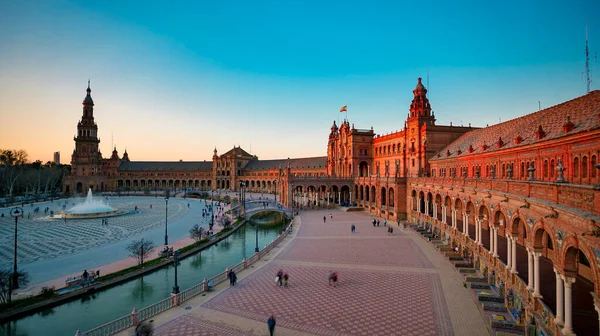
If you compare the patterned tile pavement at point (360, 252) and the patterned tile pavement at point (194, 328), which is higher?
the patterned tile pavement at point (360, 252)

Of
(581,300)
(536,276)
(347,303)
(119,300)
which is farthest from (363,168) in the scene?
(536,276)

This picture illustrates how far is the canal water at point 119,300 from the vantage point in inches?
712

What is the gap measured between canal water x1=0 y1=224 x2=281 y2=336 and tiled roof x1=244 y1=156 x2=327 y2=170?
66170 millimetres

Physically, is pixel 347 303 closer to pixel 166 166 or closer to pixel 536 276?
pixel 536 276

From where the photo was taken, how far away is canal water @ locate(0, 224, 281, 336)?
59.4ft

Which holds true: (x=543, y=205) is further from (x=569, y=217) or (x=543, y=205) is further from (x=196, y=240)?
(x=196, y=240)

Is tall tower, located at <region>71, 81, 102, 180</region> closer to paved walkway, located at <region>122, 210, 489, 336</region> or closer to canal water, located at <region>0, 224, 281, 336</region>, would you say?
canal water, located at <region>0, 224, 281, 336</region>

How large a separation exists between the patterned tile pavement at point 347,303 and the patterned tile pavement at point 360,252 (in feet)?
10.3

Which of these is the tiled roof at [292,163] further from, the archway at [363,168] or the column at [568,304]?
the column at [568,304]

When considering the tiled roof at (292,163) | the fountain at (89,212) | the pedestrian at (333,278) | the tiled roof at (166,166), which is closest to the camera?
the pedestrian at (333,278)

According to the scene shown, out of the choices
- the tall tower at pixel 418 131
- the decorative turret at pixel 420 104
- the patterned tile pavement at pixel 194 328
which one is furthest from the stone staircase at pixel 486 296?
the decorative turret at pixel 420 104

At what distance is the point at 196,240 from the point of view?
37438 millimetres

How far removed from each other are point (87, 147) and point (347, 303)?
127038mm

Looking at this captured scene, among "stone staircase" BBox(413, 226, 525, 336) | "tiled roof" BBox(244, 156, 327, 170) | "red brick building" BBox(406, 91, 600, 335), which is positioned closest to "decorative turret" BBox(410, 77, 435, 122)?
"red brick building" BBox(406, 91, 600, 335)
